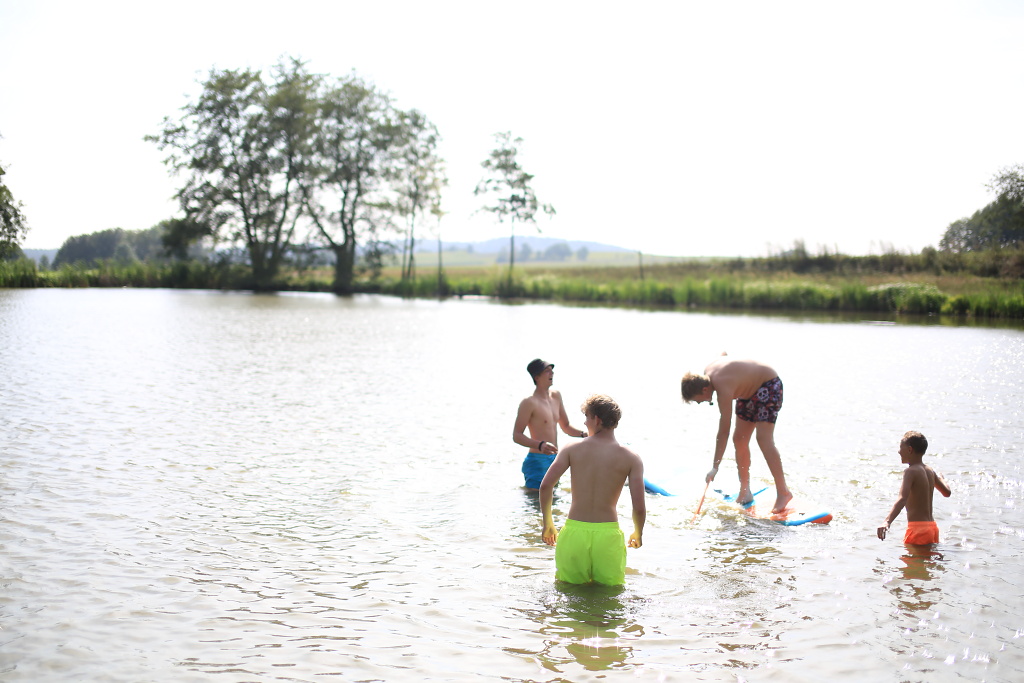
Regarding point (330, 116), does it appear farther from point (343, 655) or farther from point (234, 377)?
point (343, 655)

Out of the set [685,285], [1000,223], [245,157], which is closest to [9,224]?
[245,157]

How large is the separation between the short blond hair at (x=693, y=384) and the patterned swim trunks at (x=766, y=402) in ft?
2.63

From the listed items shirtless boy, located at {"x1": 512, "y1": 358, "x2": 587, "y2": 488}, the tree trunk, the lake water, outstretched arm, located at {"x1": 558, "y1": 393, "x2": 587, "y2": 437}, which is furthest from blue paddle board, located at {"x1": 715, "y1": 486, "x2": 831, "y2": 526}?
the tree trunk

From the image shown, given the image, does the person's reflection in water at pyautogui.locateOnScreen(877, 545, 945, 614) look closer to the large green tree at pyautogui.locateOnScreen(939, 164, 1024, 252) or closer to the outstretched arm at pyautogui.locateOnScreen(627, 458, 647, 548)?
the outstretched arm at pyautogui.locateOnScreen(627, 458, 647, 548)

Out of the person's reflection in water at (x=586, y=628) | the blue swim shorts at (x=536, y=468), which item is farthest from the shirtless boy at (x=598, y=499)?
the blue swim shorts at (x=536, y=468)

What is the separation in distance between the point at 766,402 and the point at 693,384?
1003 millimetres

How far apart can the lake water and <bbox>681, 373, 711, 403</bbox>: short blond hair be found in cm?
118

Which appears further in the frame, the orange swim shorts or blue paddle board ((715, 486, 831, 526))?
blue paddle board ((715, 486, 831, 526))

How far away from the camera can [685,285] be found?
152 ft

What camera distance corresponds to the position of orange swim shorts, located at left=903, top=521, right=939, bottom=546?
637 cm

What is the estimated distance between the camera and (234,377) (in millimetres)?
15656

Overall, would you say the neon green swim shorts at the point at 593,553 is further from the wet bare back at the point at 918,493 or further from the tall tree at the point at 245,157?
the tall tree at the point at 245,157

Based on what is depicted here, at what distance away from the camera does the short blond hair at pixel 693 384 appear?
7109mm

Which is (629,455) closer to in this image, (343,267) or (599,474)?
(599,474)
